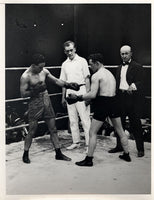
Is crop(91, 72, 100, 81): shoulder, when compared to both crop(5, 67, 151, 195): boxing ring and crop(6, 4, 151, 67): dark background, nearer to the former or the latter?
crop(6, 4, 151, 67): dark background

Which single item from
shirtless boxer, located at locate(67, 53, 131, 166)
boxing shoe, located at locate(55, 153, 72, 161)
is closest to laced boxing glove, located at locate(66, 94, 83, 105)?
shirtless boxer, located at locate(67, 53, 131, 166)

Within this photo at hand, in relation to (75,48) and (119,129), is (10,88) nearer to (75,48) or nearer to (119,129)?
(75,48)

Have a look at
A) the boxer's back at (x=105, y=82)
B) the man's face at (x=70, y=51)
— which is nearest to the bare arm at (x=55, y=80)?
the man's face at (x=70, y=51)

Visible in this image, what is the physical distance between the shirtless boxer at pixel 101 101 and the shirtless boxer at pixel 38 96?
17cm

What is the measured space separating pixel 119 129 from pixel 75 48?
0.85 meters

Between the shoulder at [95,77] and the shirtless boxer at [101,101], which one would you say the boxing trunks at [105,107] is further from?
the shoulder at [95,77]

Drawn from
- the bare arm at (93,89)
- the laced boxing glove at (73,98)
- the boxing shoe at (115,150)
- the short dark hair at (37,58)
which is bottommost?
the boxing shoe at (115,150)

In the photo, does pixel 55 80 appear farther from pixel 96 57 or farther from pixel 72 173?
pixel 72 173

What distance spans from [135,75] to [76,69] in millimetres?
543

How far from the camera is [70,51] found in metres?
3.17

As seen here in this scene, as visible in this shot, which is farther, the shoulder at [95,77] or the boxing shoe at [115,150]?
the boxing shoe at [115,150]

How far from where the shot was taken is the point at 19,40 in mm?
3139

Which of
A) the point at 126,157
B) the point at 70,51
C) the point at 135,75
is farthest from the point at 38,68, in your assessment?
the point at 126,157

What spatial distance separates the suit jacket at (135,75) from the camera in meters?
3.12
